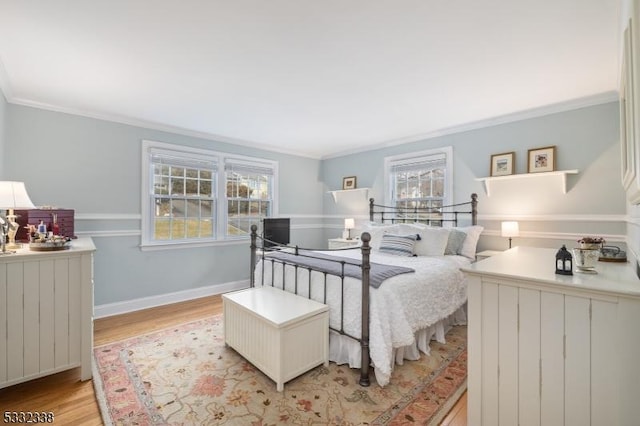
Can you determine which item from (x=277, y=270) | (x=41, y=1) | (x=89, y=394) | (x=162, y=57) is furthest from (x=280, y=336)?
(x=41, y=1)

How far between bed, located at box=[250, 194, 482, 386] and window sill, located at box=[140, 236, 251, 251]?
4.74 ft

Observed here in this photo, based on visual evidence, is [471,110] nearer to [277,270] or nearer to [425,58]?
[425,58]

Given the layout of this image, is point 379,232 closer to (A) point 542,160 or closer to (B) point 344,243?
(B) point 344,243

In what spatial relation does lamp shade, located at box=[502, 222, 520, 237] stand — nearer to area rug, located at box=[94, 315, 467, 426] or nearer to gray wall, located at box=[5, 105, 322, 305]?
area rug, located at box=[94, 315, 467, 426]

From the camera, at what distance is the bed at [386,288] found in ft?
6.88

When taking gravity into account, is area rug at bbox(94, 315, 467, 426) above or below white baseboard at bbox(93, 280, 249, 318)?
below

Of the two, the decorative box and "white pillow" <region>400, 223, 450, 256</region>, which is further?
"white pillow" <region>400, 223, 450, 256</region>

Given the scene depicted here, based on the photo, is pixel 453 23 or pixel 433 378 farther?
pixel 433 378

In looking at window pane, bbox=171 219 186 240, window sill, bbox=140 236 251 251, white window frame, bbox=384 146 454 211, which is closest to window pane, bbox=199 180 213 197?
window pane, bbox=171 219 186 240

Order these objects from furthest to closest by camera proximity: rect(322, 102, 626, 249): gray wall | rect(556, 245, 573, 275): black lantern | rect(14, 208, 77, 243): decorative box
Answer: rect(322, 102, 626, 249): gray wall
rect(14, 208, 77, 243): decorative box
rect(556, 245, 573, 275): black lantern

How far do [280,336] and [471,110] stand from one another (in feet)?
10.6

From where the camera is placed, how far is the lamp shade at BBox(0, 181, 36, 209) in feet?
6.40

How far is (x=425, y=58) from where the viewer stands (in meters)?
2.25

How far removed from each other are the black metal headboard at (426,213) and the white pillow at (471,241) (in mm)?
244
